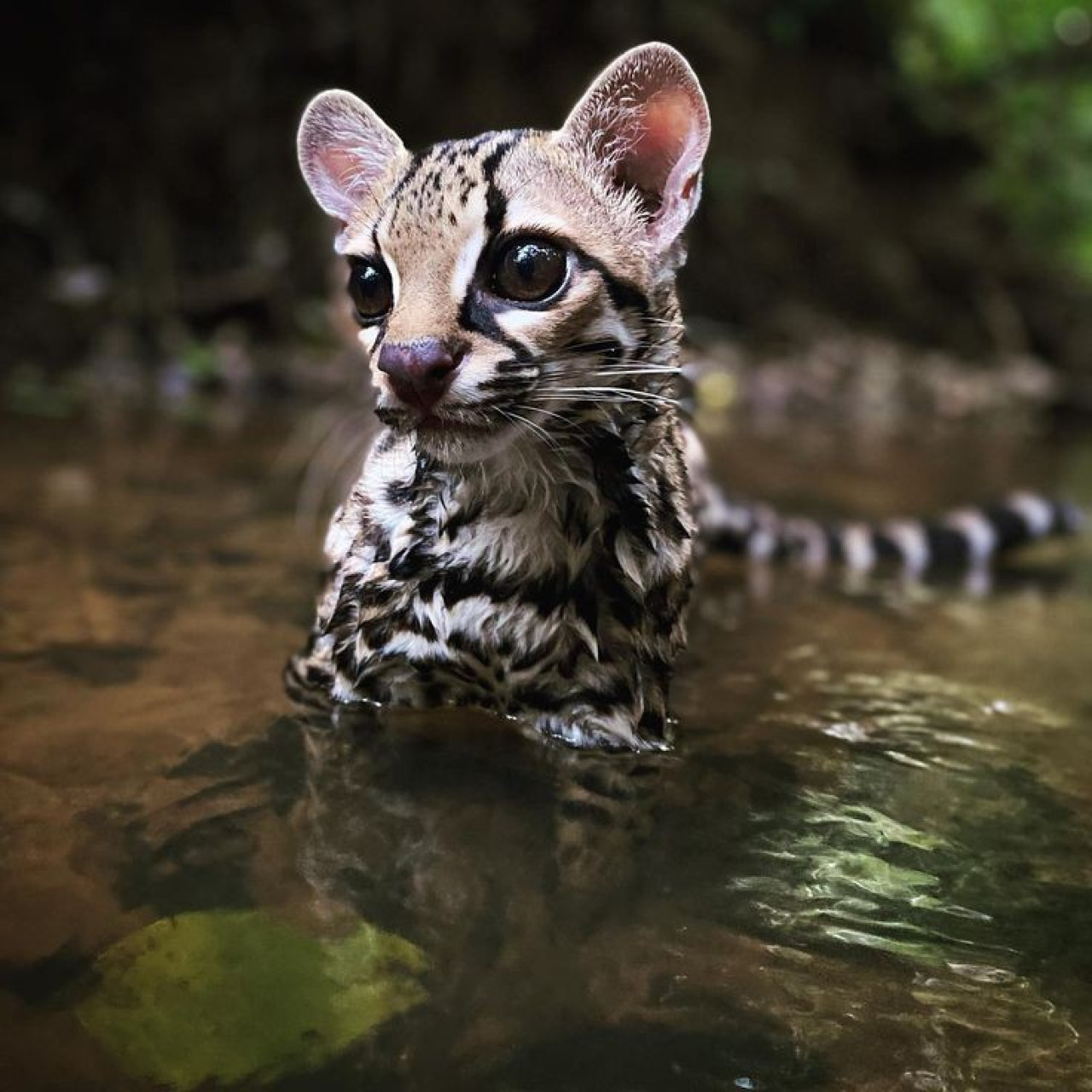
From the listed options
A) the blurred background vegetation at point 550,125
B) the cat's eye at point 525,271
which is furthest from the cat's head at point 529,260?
the blurred background vegetation at point 550,125

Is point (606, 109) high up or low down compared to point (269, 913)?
up

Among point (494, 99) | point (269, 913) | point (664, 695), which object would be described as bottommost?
point (269, 913)

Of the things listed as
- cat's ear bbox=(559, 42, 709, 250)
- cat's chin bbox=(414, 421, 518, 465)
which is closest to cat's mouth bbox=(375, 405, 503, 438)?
cat's chin bbox=(414, 421, 518, 465)

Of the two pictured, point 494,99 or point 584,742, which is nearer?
point 584,742

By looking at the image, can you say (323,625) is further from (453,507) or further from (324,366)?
(324,366)

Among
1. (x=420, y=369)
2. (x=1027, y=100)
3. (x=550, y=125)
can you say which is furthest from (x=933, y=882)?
(x=1027, y=100)

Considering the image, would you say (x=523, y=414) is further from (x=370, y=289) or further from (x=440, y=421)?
(x=370, y=289)

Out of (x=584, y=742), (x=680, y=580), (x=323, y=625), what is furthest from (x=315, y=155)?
(x=584, y=742)
